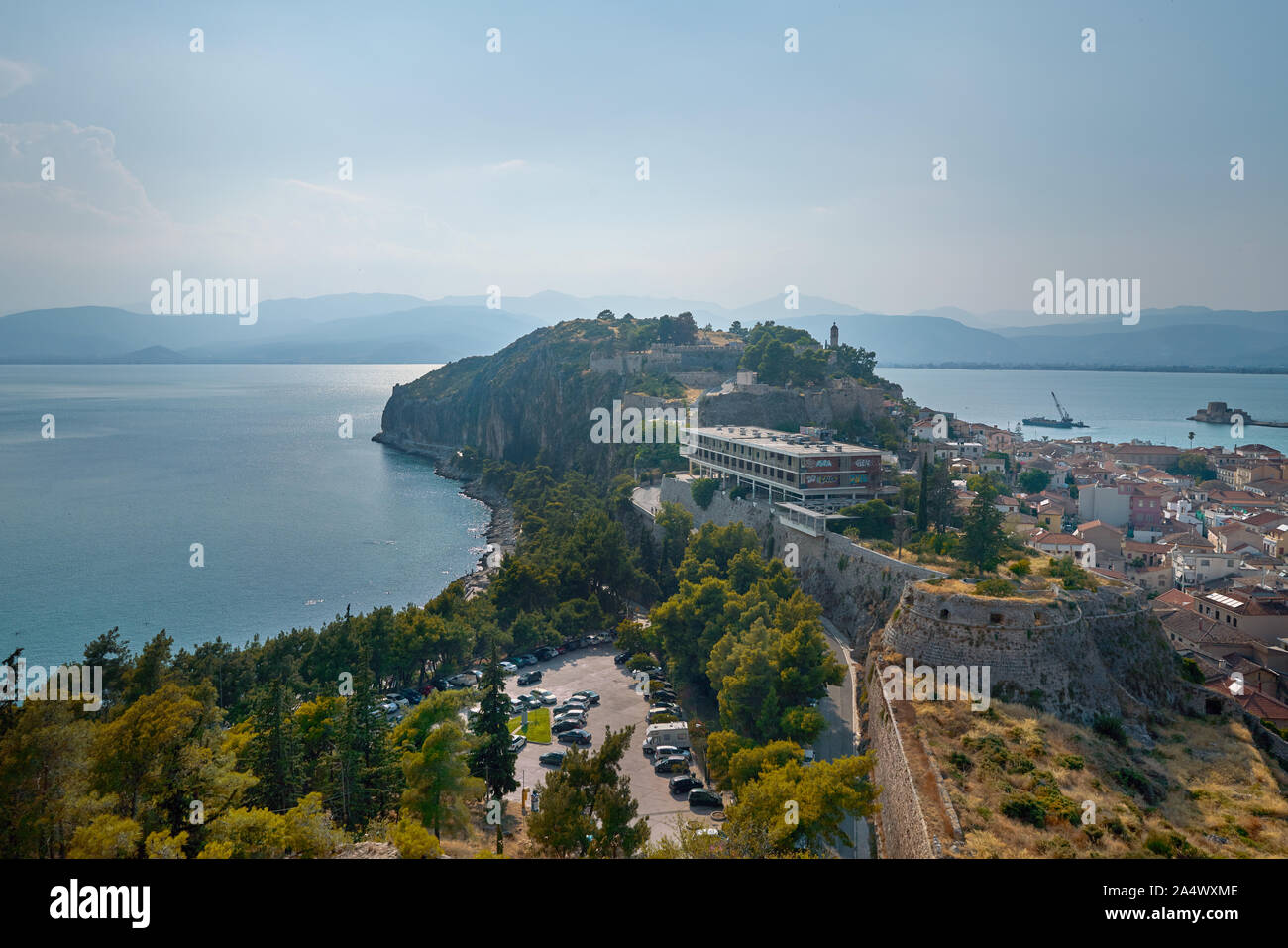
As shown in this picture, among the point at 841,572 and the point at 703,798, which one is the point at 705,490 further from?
the point at 703,798

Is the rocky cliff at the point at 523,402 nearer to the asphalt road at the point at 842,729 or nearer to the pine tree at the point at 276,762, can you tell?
the asphalt road at the point at 842,729

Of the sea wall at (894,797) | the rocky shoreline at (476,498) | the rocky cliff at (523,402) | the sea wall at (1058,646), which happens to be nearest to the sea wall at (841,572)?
the sea wall at (1058,646)

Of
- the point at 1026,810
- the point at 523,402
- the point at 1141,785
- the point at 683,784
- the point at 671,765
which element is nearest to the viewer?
the point at 1026,810

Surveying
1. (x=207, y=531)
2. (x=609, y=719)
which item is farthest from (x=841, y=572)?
(x=207, y=531)

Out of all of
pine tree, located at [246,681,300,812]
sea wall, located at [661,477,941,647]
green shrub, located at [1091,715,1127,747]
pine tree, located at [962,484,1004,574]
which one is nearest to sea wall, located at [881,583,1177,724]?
green shrub, located at [1091,715,1127,747]

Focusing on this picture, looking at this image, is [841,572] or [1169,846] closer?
[1169,846]

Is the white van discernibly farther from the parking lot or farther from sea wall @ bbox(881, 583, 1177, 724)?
sea wall @ bbox(881, 583, 1177, 724)
